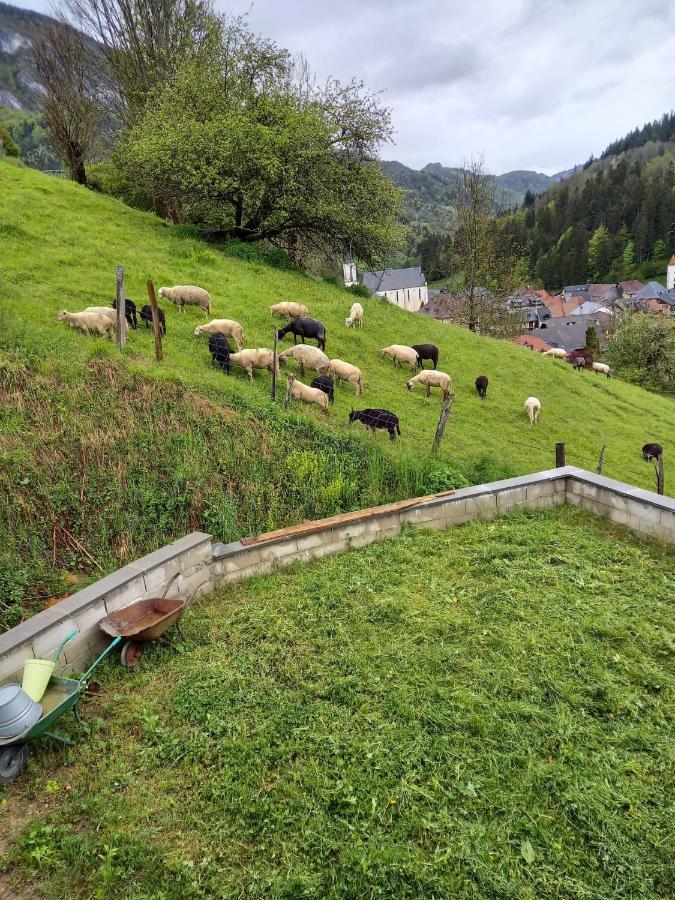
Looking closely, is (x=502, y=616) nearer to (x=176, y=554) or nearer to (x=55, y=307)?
(x=176, y=554)

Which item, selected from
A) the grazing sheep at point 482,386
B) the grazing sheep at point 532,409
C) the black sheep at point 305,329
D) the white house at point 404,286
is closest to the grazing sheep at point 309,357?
the black sheep at point 305,329

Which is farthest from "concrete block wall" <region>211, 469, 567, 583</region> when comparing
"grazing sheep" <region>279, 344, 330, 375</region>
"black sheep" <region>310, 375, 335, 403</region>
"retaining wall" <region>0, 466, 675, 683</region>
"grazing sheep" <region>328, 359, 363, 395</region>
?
"grazing sheep" <region>279, 344, 330, 375</region>

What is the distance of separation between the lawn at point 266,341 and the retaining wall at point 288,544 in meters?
1.49

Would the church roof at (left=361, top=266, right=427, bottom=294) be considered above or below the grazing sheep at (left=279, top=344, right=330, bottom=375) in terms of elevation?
above

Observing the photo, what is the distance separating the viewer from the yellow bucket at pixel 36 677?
3.99 m

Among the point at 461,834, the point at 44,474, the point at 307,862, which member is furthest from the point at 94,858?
the point at 44,474

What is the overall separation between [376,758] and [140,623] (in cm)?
260

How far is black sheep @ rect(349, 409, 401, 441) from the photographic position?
11508mm

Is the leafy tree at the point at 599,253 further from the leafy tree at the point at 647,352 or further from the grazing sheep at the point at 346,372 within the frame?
the grazing sheep at the point at 346,372

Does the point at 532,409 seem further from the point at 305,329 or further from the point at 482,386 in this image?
the point at 305,329

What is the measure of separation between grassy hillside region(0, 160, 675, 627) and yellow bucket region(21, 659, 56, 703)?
1562 mm

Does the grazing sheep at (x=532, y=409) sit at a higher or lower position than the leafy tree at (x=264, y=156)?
lower

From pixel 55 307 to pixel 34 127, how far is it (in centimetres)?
16886

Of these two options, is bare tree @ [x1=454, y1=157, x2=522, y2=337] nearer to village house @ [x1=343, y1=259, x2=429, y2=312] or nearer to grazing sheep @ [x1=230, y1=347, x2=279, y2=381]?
grazing sheep @ [x1=230, y1=347, x2=279, y2=381]
